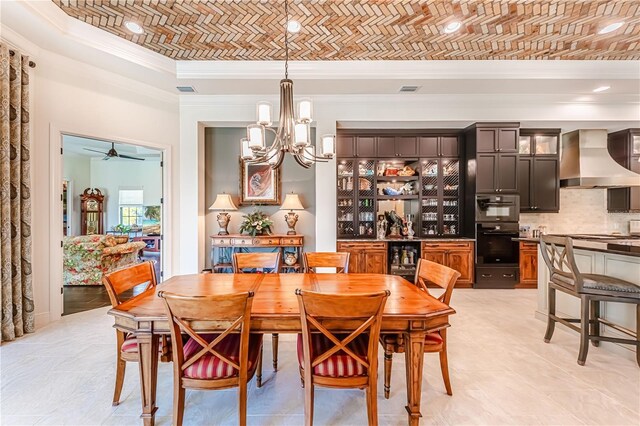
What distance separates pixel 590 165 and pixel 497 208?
77.9 inches

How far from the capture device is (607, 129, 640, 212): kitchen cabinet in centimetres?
511

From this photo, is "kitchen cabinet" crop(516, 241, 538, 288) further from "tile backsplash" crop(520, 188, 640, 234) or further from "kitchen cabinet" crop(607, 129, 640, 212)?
"kitchen cabinet" crop(607, 129, 640, 212)

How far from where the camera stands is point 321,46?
3553 millimetres

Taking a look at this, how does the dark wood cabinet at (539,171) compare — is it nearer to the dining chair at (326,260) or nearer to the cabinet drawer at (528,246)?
the cabinet drawer at (528,246)

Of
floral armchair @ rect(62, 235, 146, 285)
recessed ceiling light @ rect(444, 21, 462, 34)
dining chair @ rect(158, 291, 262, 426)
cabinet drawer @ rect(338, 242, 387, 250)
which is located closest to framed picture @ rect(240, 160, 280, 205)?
cabinet drawer @ rect(338, 242, 387, 250)

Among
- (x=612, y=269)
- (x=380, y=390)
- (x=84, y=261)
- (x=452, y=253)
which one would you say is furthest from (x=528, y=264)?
(x=84, y=261)

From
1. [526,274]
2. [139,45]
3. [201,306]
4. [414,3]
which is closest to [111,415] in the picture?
[201,306]

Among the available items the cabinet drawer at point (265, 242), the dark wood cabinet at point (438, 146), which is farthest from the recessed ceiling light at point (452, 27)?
the cabinet drawer at point (265, 242)

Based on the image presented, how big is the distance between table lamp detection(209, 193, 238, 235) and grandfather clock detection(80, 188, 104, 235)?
601 cm

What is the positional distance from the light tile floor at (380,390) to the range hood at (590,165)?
3.38 meters

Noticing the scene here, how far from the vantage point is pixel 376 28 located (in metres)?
3.21

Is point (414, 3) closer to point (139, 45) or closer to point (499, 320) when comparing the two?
point (139, 45)

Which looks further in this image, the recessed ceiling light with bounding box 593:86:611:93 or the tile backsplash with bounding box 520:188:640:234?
the tile backsplash with bounding box 520:188:640:234

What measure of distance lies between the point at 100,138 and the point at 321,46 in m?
3.18
